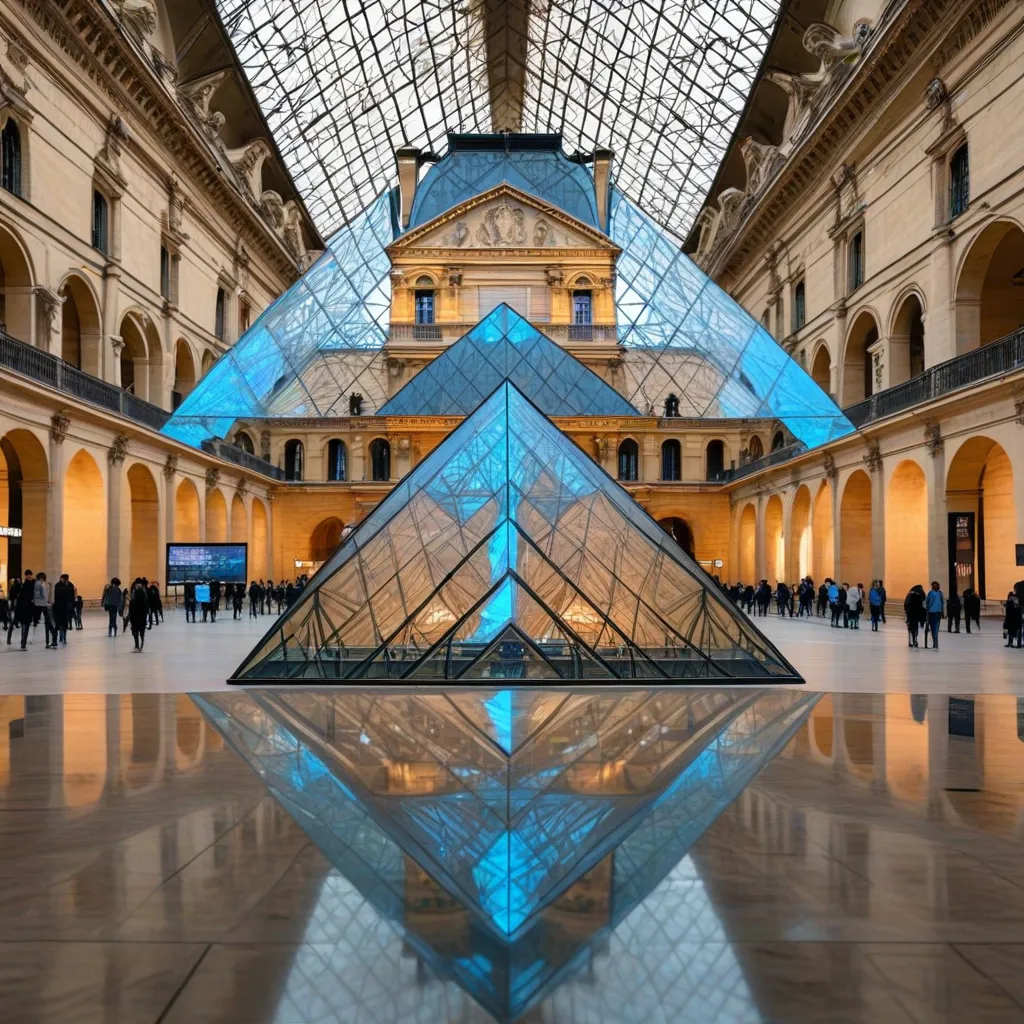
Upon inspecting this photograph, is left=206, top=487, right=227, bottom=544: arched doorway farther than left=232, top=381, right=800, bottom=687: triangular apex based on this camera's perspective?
Yes

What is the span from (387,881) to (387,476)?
118 feet

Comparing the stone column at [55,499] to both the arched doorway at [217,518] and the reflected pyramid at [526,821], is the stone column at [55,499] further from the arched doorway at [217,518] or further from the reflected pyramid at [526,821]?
the reflected pyramid at [526,821]

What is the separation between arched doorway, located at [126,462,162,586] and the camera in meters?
28.1

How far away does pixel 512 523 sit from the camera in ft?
37.4

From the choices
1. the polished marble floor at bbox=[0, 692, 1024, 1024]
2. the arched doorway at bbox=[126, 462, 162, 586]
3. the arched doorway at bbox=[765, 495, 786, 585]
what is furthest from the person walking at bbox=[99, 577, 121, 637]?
the arched doorway at bbox=[765, 495, 786, 585]

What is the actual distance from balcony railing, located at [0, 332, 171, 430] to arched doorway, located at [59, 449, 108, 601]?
1.86m

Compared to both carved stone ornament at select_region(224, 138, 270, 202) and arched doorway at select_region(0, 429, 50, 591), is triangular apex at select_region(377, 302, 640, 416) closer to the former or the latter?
arched doorway at select_region(0, 429, 50, 591)

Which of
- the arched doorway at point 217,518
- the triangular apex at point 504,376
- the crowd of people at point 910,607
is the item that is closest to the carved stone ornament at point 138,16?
the triangular apex at point 504,376

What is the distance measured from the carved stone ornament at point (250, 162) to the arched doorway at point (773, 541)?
21609 mm

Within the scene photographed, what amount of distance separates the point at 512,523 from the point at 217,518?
2458 cm

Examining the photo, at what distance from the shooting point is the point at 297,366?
1923cm

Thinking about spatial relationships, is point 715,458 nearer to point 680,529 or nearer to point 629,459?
point 680,529

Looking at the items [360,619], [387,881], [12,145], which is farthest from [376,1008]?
[12,145]

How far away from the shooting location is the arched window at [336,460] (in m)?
40.3
